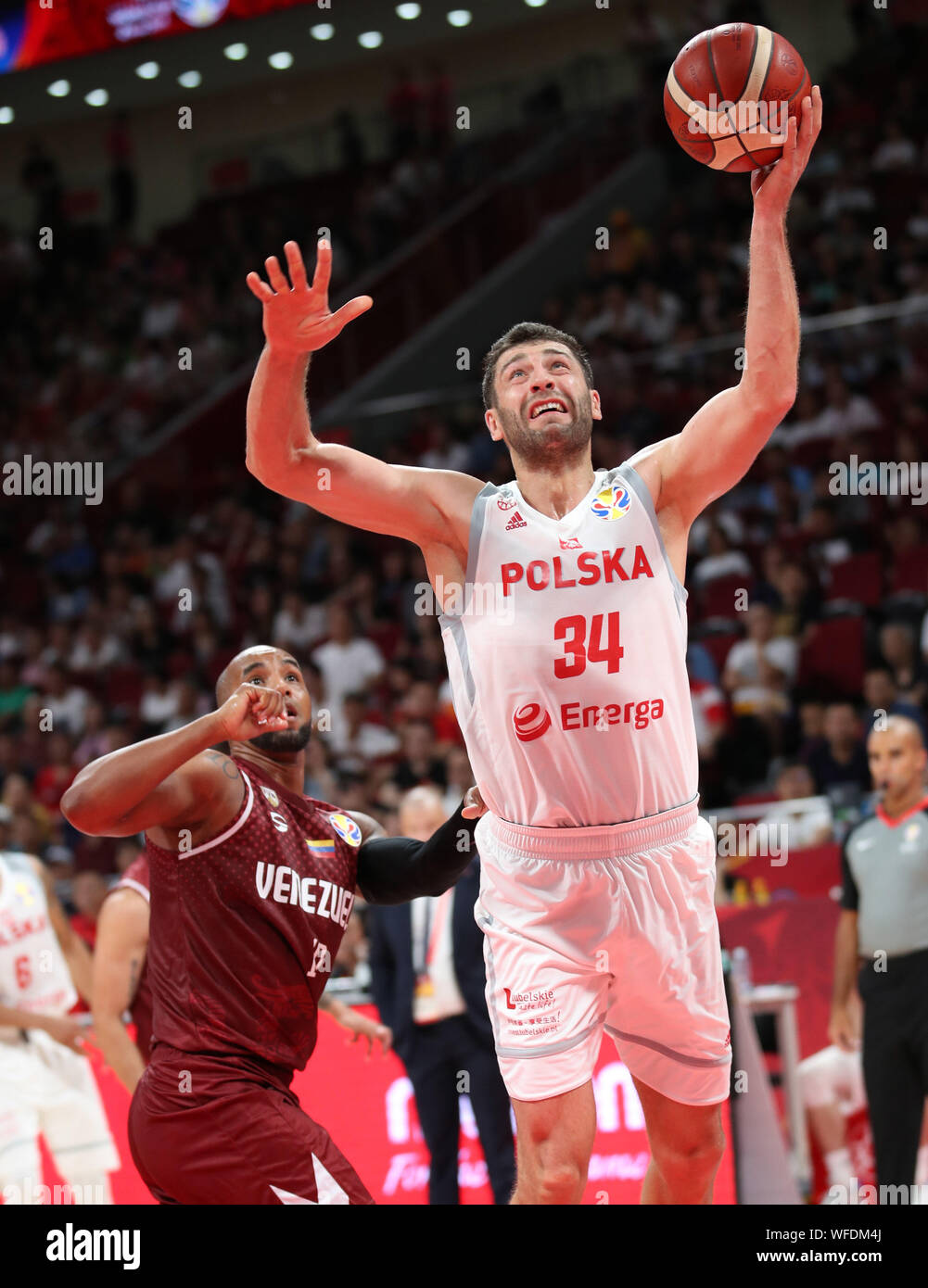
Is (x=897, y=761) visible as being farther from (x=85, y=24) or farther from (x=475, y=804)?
(x=85, y=24)

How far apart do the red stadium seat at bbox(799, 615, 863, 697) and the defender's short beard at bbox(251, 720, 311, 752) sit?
241 inches

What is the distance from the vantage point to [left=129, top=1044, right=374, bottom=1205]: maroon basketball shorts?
142 inches

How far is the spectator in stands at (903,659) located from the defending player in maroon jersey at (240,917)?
5.60 m

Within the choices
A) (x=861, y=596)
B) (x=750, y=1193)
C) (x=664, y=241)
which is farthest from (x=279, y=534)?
(x=750, y=1193)

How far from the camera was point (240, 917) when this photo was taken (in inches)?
153

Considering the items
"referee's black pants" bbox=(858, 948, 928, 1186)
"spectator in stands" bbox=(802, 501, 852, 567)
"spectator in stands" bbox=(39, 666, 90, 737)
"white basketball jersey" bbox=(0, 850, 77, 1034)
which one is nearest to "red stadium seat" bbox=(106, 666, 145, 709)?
"spectator in stands" bbox=(39, 666, 90, 737)

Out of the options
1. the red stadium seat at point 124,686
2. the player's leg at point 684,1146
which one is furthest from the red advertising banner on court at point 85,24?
the player's leg at point 684,1146

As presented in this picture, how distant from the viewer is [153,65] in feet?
63.7

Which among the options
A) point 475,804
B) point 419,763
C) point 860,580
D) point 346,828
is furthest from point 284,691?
point 860,580

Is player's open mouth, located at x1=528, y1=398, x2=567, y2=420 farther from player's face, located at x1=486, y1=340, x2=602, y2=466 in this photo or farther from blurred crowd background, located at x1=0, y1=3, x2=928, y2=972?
blurred crowd background, located at x1=0, y1=3, x2=928, y2=972
